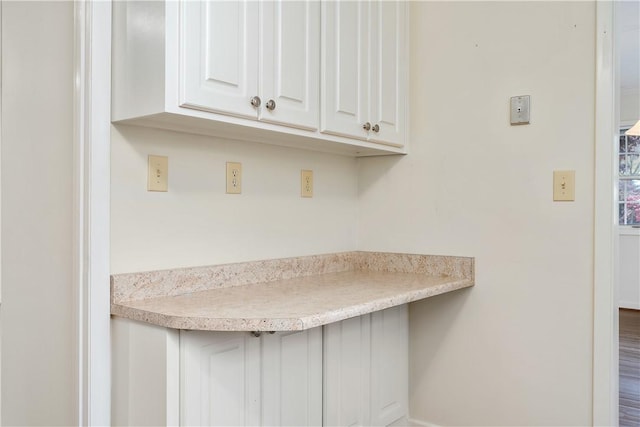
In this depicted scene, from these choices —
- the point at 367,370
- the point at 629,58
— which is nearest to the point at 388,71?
the point at 367,370

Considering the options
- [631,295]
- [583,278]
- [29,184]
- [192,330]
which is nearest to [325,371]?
Result: [192,330]

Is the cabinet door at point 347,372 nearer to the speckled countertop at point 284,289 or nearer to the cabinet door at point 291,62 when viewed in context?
the speckled countertop at point 284,289

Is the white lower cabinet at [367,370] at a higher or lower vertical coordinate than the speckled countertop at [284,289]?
lower

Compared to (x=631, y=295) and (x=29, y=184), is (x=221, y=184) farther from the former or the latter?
(x=631, y=295)

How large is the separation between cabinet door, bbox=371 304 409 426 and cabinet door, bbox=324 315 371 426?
0.05m

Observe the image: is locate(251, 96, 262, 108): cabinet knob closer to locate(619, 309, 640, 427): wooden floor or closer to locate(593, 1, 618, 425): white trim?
locate(593, 1, 618, 425): white trim

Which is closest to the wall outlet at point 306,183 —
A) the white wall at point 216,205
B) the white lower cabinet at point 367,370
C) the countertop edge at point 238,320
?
the white wall at point 216,205

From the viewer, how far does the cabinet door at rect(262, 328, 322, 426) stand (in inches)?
61.2

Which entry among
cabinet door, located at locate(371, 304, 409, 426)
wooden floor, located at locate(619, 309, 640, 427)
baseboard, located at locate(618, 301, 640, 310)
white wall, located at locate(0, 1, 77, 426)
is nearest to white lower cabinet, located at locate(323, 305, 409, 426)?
cabinet door, located at locate(371, 304, 409, 426)

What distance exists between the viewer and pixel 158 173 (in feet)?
5.31

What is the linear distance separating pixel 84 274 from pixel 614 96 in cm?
185

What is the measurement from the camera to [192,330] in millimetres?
1345

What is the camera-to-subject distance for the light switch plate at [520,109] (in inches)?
77.3

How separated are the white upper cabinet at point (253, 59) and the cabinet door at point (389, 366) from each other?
0.86 meters
